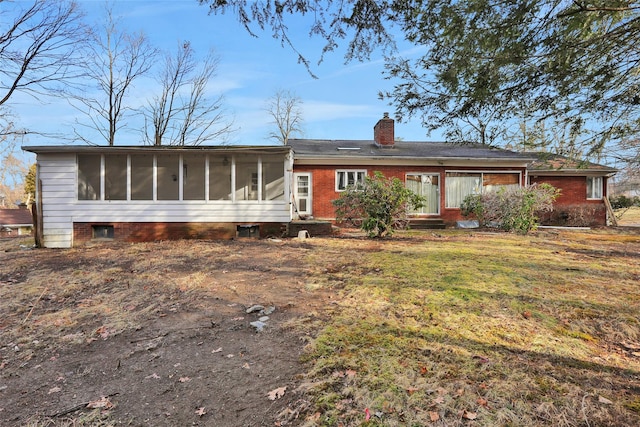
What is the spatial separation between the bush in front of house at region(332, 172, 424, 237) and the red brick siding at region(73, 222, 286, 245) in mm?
3752

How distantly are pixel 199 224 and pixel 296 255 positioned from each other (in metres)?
4.30

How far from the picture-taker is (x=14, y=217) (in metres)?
20.7

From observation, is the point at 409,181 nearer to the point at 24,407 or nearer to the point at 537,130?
the point at 537,130

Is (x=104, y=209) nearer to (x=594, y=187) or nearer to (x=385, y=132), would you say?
(x=385, y=132)

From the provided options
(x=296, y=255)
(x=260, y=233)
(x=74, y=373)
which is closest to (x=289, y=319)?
(x=74, y=373)

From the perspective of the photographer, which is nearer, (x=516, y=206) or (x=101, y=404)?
(x=101, y=404)

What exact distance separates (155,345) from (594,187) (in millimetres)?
19932

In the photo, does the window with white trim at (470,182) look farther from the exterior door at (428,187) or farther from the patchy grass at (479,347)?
the patchy grass at (479,347)

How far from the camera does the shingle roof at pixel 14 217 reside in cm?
1994

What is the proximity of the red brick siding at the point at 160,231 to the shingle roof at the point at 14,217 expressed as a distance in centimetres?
1528

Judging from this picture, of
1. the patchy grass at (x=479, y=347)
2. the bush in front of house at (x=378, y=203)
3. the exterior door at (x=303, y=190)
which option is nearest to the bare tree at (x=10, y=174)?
the exterior door at (x=303, y=190)

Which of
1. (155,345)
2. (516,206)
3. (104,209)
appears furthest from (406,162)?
(155,345)

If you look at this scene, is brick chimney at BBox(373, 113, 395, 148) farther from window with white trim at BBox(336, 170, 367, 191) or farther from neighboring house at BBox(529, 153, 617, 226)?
neighboring house at BBox(529, 153, 617, 226)

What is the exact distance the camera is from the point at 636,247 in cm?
852
